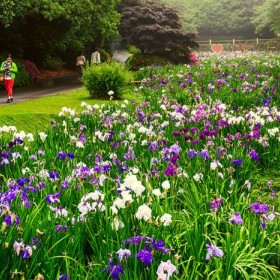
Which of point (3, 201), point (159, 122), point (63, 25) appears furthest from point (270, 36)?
point (3, 201)

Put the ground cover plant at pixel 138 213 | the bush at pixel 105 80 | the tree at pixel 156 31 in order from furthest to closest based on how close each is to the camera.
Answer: the tree at pixel 156 31, the bush at pixel 105 80, the ground cover plant at pixel 138 213

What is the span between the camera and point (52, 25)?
23.7 meters

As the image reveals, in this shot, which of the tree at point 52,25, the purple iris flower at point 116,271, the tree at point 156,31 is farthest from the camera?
the tree at point 156,31

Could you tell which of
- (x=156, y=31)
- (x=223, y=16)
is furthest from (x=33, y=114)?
(x=223, y=16)

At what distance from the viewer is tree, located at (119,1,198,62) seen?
25438 mm

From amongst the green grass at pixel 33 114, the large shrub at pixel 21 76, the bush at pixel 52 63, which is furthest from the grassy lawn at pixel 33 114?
the bush at pixel 52 63

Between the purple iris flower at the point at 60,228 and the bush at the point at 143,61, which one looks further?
the bush at the point at 143,61

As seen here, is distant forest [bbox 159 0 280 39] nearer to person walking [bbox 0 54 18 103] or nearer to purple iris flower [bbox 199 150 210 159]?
person walking [bbox 0 54 18 103]

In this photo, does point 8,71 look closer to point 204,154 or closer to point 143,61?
point 204,154

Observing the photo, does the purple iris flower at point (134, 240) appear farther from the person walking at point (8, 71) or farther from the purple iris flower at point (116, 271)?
the person walking at point (8, 71)

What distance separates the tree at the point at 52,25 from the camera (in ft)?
68.9

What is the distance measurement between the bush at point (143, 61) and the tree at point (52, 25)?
73.5 inches

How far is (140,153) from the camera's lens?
541 centimetres

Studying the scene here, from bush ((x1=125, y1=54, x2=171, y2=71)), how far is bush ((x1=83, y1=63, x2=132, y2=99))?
10357mm
